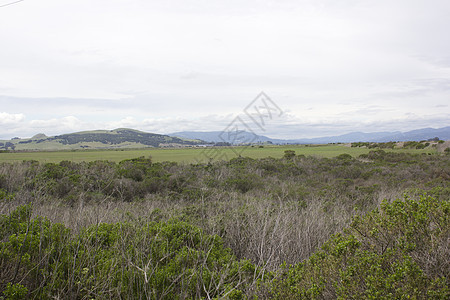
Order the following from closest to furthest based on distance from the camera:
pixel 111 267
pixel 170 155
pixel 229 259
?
1. pixel 111 267
2. pixel 229 259
3. pixel 170 155

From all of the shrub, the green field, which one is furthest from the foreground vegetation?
the green field

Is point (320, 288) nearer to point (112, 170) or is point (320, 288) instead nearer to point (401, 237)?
point (401, 237)

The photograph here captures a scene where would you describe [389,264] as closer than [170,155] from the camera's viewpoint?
Yes

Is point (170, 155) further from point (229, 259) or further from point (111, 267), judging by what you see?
point (111, 267)

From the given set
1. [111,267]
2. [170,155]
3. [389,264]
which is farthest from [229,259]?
[170,155]

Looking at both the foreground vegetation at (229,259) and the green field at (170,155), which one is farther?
the green field at (170,155)

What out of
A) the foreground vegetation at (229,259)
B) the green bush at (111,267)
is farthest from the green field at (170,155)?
the green bush at (111,267)

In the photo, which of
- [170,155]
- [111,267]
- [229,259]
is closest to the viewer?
[111,267]

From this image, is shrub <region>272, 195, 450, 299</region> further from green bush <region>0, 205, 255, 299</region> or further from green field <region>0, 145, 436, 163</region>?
green field <region>0, 145, 436, 163</region>

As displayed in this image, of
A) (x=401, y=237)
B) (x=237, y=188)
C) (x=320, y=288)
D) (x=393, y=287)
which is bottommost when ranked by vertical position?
(x=237, y=188)

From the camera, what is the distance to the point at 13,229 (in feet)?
12.1

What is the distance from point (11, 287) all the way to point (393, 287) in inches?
137

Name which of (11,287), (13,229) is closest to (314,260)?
(11,287)

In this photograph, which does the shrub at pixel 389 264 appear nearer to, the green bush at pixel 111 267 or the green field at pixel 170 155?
the green bush at pixel 111 267
